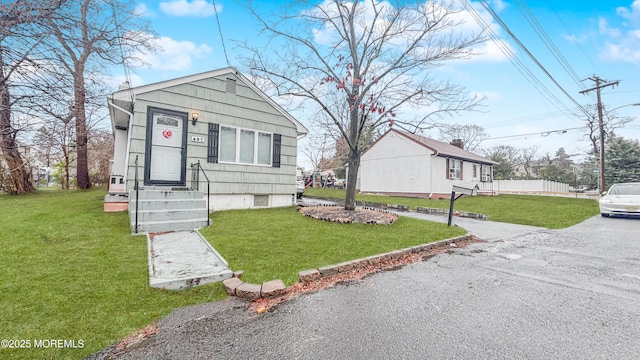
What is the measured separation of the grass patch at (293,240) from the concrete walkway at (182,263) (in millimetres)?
222

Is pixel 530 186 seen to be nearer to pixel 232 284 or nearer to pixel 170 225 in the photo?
pixel 170 225

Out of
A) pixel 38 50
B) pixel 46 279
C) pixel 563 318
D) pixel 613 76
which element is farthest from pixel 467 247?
pixel 613 76

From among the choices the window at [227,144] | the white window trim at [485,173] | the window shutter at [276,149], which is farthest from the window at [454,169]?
the window at [227,144]

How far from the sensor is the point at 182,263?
386cm

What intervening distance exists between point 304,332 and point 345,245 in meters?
2.72

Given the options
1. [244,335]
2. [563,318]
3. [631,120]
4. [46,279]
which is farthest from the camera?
[631,120]

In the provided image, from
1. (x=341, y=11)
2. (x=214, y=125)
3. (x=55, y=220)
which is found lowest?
(x=55, y=220)

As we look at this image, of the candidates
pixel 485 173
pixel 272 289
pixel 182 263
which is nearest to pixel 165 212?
pixel 182 263

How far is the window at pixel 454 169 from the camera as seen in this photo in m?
18.0

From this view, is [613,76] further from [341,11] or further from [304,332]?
[304,332]

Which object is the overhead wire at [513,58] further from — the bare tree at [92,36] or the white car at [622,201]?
the bare tree at [92,36]

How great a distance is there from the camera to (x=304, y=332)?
2.36 metres

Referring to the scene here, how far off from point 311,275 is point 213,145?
592 cm

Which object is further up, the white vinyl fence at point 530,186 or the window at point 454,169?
the window at point 454,169
